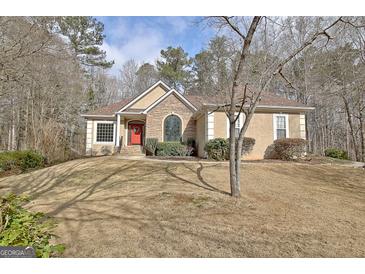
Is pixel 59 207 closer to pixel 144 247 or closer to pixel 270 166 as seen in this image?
pixel 144 247

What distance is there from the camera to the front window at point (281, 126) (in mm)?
14164

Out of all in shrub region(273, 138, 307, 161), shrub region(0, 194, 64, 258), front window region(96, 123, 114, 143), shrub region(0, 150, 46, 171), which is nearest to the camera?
shrub region(0, 194, 64, 258)

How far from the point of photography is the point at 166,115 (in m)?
16.1

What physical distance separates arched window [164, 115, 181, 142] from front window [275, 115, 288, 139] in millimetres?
6265

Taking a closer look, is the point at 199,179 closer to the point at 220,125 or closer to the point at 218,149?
the point at 218,149

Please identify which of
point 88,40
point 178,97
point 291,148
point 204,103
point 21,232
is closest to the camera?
point 21,232

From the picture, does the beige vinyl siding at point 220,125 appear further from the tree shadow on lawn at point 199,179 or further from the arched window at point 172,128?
the tree shadow on lawn at point 199,179

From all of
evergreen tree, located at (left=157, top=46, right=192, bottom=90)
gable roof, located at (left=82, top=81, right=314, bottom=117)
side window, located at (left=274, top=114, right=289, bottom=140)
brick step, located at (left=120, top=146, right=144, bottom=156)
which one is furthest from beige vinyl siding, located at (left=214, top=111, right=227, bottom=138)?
evergreen tree, located at (left=157, top=46, right=192, bottom=90)

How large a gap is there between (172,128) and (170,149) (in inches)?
71.2

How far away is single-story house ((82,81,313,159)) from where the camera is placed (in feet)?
45.5

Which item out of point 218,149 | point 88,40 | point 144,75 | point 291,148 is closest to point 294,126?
point 291,148

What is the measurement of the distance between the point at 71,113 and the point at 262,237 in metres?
26.6

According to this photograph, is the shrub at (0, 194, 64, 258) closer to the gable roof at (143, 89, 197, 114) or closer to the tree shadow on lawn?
the tree shadow on lawn

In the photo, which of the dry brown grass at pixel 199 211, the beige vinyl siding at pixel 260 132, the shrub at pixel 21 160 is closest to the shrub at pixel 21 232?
the dry brown grass at pixel 199 211
